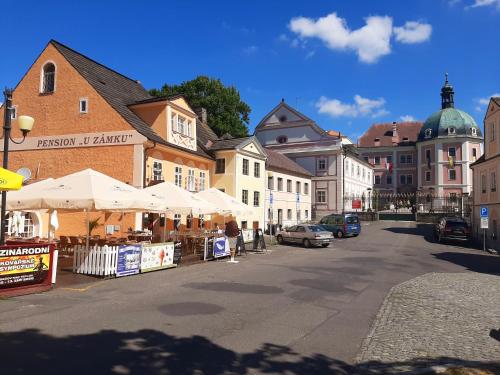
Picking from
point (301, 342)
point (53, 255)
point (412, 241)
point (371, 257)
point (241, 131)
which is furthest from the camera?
point (241, 131)

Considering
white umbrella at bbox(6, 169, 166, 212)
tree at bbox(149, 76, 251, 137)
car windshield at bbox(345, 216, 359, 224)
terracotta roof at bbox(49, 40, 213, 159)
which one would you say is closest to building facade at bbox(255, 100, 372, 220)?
tree at bbox(149, 76, 251, 137)

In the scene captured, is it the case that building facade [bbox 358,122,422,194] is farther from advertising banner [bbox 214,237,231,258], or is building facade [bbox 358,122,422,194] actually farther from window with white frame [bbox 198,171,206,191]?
advertising banner [bbox 214,237,231,258]

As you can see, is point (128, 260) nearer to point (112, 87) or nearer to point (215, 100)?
point (112, 87)

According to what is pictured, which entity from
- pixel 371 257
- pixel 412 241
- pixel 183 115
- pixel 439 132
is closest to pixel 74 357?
pixel 371 257

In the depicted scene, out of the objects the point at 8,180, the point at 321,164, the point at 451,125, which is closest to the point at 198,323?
the point at 8,180

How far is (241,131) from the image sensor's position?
5150 centimetres

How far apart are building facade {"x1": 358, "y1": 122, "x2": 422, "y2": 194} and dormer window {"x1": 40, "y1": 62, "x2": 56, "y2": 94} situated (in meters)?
64.8

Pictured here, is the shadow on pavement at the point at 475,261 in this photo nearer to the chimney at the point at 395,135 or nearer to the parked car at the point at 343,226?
the parked car at the point at 343,226

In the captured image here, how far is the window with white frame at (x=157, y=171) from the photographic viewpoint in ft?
82.7

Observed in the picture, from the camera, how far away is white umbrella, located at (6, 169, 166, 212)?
1365cm

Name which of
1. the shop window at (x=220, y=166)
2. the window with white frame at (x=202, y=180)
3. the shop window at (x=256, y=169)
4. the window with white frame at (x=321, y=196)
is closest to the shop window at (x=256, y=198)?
the shop window at (x=256, y=169)

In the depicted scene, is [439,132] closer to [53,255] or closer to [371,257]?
[371,257]

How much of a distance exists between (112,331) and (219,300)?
3505mm

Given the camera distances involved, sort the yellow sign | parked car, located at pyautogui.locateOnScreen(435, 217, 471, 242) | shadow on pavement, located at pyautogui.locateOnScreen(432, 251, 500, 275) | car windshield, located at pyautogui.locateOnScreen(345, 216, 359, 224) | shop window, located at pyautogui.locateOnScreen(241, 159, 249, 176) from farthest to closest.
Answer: car windshield, located at pyautogui.locateOnScreen(345, 216, 359, 224) < shop window, located at pyautogui.locateOnScreen(241, 159, 249, 176) < parked car, located at pyautogui.locateOnScreen(435, 217, 471, 242) < shadow on pavement, located at pyautogui.locateOnScreen(432, 251, 500, 275) < the yellow sign
